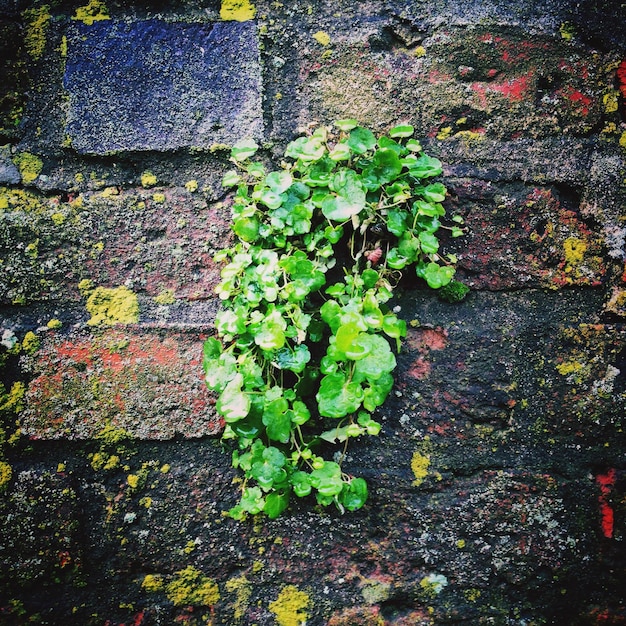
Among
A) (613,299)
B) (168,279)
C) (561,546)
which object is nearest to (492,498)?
(561,546)

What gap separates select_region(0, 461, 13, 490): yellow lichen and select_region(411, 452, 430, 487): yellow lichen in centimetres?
70

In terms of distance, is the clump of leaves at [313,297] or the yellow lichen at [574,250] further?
the yellow lichen at [574,250]

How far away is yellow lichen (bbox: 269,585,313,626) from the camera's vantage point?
0.83 meters

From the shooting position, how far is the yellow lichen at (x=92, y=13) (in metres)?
0.86

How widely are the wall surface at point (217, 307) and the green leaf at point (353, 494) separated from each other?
48 millimetres

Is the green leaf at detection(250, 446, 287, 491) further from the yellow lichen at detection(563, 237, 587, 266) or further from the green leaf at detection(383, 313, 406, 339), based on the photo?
the yellow lichen at detection(563, 237, 587, 266)

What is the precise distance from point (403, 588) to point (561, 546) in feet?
0.94

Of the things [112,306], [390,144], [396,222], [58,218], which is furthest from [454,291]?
[58,218]

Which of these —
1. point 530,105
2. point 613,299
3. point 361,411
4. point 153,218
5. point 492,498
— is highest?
point 530,105

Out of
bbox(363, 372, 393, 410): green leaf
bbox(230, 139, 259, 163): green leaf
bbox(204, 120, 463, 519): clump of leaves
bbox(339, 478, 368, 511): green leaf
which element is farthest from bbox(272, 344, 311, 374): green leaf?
bbox(230, 139, 259, 163): green leaf

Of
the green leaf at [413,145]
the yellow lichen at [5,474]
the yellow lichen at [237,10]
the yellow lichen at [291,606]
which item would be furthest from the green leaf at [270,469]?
the yellow lichen at [237,10]

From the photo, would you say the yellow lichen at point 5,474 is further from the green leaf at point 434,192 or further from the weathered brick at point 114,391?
the green leaf at point 434,192

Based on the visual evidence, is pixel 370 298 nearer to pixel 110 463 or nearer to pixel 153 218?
pixel 153 218

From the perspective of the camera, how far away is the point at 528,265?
0.86 metres
